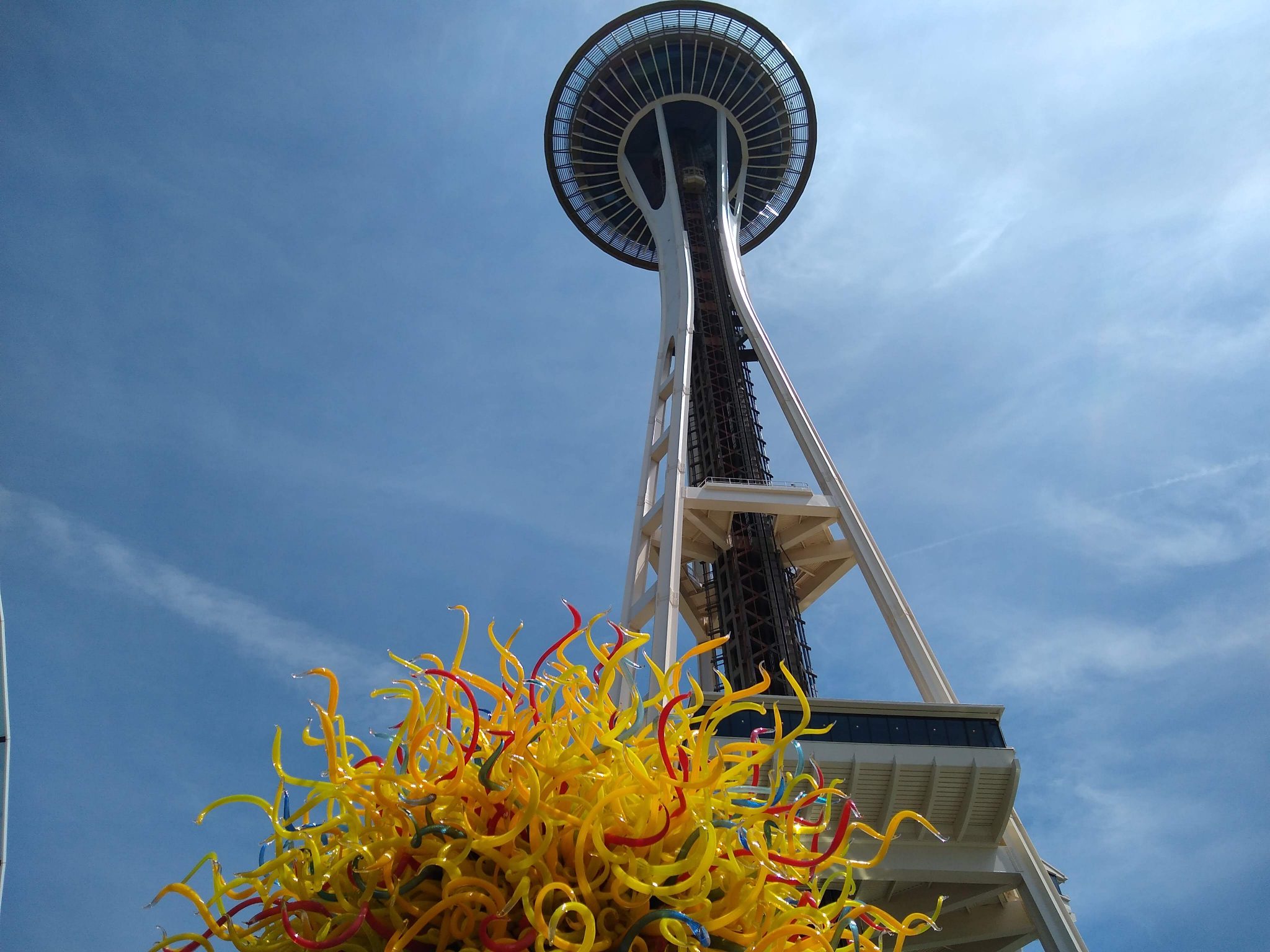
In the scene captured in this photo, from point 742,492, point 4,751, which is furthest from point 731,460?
point 4,751

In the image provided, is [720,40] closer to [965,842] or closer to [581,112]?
[581,112]

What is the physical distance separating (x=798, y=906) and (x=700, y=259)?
3468 centimetres

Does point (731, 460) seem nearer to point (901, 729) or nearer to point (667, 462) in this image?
point (667, 462)

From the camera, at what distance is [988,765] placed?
18.3 meters

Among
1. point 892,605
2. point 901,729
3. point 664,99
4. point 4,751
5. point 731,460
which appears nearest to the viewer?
point 4,751

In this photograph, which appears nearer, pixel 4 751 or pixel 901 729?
pixel 4 751

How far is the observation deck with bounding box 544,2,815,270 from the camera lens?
4153cm

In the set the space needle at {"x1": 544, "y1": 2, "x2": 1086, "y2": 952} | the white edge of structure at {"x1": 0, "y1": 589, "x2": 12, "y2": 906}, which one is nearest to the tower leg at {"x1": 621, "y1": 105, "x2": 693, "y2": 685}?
the space needle at {"x1": 544, "y1": 2, "x2": 1086, "y2": 952}

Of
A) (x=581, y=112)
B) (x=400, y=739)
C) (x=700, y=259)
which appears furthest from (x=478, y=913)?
(x=581, y=112)

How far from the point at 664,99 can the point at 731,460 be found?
763 inches

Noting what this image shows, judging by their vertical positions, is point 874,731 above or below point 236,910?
above

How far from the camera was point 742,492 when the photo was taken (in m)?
24.5

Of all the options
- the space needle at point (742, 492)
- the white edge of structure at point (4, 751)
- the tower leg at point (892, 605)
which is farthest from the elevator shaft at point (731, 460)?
the white edge of structure at point (4, 751)

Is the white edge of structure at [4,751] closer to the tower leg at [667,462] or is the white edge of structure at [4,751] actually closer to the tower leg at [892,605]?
the tower leg at [667,462]
